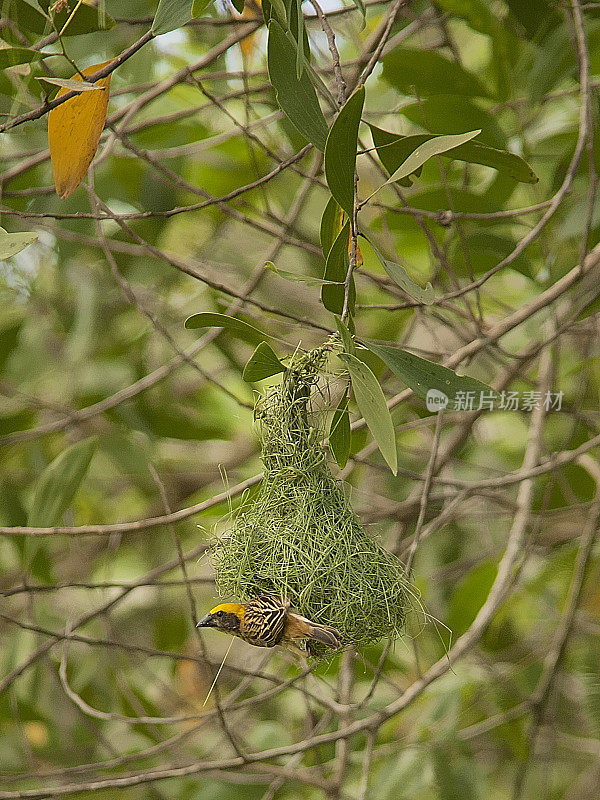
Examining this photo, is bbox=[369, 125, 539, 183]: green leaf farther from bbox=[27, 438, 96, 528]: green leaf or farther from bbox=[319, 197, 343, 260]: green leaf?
bbox=[27, 438, 96, 528]: green leaf

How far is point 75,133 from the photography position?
0.62m

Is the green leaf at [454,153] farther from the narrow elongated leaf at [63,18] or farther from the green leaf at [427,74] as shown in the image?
the green leaf at [427,74]

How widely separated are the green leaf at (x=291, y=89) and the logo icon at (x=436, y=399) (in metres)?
0.19

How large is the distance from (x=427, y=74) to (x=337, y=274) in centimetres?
69

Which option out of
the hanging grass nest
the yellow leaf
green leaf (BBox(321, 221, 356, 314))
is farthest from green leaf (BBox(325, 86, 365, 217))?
the yellow leaf

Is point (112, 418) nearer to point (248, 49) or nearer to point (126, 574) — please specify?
point (248, 49)

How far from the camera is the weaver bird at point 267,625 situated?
19.7 inches

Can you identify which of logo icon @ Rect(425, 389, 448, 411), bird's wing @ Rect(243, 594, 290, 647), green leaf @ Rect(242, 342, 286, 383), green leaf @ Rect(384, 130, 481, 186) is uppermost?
green leaf @ Rect(384, 130, 481, 186)

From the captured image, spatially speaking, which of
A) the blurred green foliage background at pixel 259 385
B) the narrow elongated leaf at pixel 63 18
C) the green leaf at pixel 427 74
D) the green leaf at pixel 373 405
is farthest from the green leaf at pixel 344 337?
the green leaf at pixel 427 74

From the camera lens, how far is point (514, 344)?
1.37 m

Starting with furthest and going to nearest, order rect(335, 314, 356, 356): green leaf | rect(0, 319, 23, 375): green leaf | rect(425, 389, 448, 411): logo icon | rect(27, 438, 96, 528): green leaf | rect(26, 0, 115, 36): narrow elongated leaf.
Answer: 1. rect(0, 319, 23, 375): green leaf
2. rect(27, 438, 96, 528): green leaf
3. rect(26, 0, 115, 36): narrow elongated leaf
4. rect(425, 389, 448, 411): logo icon
5. rect(335, 314, 356, 356): green leaf

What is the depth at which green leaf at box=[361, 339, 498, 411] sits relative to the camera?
51cm

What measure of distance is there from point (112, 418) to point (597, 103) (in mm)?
970

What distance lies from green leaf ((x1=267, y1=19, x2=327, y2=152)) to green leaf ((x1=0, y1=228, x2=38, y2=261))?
0.62ft
